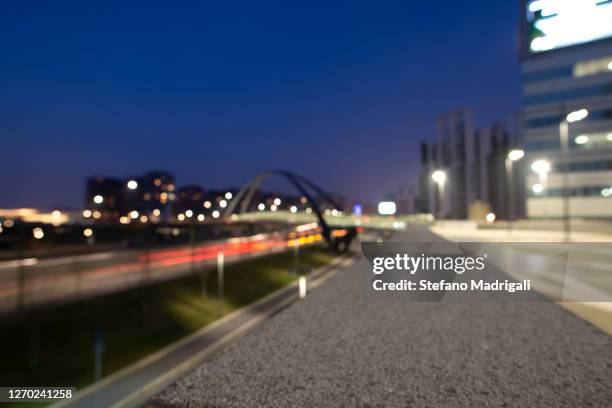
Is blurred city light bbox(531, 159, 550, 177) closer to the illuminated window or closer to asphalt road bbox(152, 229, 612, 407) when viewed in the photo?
the illuminated window

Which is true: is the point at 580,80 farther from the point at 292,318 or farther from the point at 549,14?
the point at 292,318

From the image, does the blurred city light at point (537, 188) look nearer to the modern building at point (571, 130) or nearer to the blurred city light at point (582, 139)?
the modern building at point (571, 130)

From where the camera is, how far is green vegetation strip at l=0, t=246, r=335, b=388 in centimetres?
963

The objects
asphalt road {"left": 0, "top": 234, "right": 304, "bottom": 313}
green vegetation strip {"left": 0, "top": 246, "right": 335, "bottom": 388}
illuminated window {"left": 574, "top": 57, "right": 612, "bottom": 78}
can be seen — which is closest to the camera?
green vegetation strip {"left": 0, "top": 246, "right": 335, "bottom": 388}

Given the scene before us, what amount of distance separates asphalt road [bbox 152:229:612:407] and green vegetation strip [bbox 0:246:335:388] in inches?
122

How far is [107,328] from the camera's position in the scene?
504 inches

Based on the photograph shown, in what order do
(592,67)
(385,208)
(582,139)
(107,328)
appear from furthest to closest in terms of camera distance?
(592,67) < (582,139) < (385,208) < (107,328)

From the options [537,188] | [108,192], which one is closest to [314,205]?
[537,188]

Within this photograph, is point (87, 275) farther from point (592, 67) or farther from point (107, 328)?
point (592, 67)

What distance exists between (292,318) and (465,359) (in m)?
6.05

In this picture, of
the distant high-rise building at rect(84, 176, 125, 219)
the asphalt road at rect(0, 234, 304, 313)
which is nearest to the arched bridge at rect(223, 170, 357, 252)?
the asphalt road at rect(0, 234, 304, 313)

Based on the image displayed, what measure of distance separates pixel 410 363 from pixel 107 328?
380 inches

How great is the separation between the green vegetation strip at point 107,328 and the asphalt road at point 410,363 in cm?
310

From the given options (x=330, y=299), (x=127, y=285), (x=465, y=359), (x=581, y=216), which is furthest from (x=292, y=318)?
(x=581, y=216)
